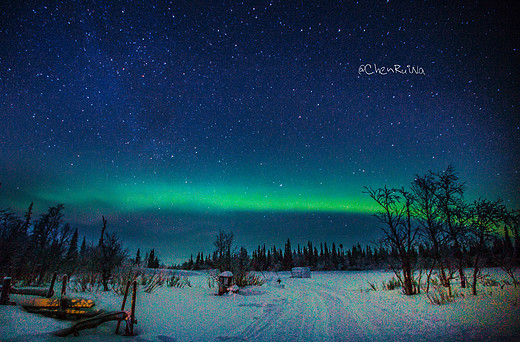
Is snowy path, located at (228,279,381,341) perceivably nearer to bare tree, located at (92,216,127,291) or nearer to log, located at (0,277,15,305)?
log, located at (0,277,15,305)

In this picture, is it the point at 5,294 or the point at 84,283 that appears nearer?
the point at 5,294

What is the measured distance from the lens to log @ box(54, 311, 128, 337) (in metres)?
4.86

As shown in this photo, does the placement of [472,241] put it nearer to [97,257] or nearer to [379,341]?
[379,341]

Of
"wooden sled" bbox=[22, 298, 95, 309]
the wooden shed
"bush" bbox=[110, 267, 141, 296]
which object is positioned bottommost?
the wooden shed

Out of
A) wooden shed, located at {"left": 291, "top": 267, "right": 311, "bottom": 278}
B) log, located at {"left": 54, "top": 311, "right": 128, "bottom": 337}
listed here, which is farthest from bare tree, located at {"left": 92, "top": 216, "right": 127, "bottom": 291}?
wooden shed, located at {"left": 291, "top": 267, "right": 311, "bottom": 278}

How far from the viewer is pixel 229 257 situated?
18.9 metres

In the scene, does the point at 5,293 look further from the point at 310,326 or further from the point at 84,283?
the point at 310,326

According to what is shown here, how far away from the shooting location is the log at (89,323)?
4863 millimetres

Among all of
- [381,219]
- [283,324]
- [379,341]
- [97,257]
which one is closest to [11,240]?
[97,257]

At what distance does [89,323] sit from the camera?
201 inches

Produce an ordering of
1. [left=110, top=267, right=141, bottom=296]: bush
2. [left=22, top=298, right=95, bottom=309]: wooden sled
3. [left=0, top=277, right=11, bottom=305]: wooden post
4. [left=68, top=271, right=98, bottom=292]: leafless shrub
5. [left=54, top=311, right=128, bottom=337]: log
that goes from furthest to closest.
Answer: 1. [left=68, top=271, right=98, bottom=292]: leafless shrub
2. [left=110, top=267, right=141, bottom=296]: bush
3. [left=0, top=277, right=11, bottom=305]: wooden post
4. [left=22, top=298, right=95, bottom=309]: wooden sled
5. [left=54, top=311, right=128, bottom=337]: log

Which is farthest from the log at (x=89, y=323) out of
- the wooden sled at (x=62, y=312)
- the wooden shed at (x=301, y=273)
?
the wooden shed at (x=301, y=273)

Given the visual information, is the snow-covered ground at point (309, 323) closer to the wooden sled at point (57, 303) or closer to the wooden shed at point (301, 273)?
the wooden sled at point (57, 303)

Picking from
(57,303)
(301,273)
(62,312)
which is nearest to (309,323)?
(62,312)
